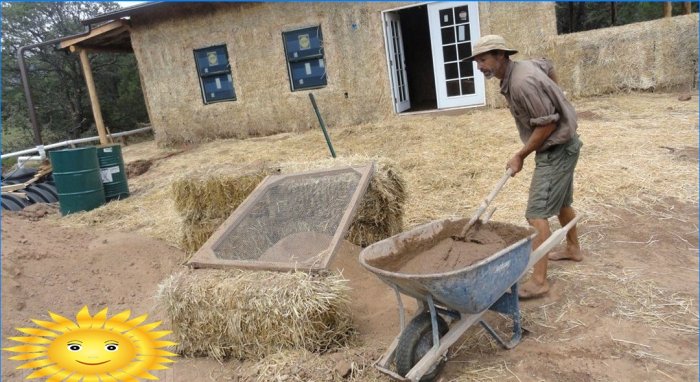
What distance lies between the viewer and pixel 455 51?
31.4 ft

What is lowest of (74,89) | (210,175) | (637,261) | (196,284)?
(637,261)

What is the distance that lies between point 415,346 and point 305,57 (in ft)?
29.8

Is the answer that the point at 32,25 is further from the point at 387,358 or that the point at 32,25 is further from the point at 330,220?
the point at 387,358

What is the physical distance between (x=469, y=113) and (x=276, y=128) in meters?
4.60

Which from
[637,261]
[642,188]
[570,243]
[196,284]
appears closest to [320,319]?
[196,284]

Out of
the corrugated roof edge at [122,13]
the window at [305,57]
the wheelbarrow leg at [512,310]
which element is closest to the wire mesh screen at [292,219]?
the wheelbarrow leg at [512,310]

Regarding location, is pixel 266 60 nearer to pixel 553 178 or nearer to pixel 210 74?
pixel 210 74

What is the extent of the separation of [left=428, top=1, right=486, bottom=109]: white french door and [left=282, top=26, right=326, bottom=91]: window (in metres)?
2.51

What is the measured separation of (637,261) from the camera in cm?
350

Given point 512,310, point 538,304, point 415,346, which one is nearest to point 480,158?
point 538,304

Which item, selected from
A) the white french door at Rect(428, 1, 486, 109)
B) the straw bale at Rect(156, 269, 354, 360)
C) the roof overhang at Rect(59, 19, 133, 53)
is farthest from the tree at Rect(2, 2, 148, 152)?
the straw bale at Rect(156, 269, 354, 360)

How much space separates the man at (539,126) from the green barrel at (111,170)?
6599 millimetres

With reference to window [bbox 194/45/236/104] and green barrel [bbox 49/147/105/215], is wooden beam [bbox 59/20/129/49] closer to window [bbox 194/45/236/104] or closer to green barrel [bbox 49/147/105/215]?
window [bbox 194/45/236/104]

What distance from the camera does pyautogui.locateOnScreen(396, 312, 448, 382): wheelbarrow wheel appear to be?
97.6 inches
